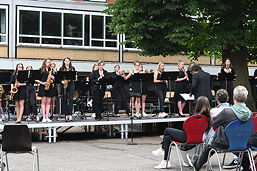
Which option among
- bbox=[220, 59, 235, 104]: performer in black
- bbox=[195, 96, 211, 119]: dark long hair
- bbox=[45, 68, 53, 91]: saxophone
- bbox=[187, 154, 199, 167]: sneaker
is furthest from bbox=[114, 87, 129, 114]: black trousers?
bbox=[195, 96, 211, 119]: dark long hair

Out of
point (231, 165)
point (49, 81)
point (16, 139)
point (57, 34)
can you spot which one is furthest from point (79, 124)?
point (57, 34)

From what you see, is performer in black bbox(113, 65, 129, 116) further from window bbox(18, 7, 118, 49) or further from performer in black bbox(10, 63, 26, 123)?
window bbox(18, 7, 118, 49)

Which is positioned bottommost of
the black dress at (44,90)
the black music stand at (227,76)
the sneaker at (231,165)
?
the sneaker at (231,165)

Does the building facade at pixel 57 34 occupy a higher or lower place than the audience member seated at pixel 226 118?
higher

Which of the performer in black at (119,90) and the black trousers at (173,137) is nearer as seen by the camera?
the black trousers at (173,137)

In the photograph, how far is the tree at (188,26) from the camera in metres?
20.0

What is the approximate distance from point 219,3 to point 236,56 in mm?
2552

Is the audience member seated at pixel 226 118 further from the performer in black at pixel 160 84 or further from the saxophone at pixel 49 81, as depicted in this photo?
the performer in black at pixel 160 84

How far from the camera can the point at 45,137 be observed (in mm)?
16859

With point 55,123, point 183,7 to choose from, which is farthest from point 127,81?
point 183,7

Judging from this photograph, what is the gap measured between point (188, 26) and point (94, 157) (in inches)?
357

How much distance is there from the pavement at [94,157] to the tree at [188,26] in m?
5.33

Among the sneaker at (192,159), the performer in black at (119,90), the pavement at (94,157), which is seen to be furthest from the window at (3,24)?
the sneaker at (192,159)

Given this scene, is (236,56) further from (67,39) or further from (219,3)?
(67,39)
